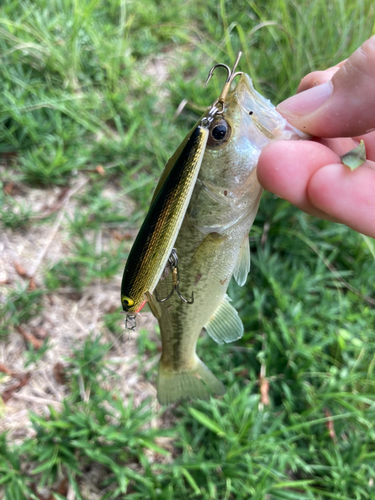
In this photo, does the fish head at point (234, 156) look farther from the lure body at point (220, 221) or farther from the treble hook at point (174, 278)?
the treble hook at point (174, 278)

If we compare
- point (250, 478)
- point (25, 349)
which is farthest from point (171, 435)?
point (25, 349)

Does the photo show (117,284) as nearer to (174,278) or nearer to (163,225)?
(174,278)

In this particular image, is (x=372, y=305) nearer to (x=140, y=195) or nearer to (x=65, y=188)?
(x=140, y=195)

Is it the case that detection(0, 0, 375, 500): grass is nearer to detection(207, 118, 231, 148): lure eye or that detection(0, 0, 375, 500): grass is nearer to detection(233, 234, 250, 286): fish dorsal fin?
detection(233, 234, 250, 286): fish dorsal fin

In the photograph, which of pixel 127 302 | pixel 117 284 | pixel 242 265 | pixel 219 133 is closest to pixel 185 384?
pixel 242 265

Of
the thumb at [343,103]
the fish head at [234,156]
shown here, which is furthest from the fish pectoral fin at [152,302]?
the thumb at [343,103]
